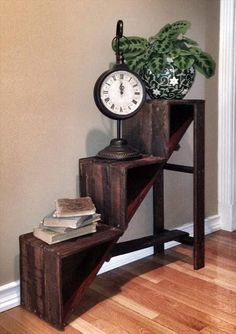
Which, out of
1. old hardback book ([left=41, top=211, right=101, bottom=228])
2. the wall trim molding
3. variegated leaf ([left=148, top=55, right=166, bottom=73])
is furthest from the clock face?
the wall trim molding

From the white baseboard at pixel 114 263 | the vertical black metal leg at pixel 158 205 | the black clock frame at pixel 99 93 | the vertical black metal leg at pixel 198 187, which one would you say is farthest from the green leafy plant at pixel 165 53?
the white baseboard at pixel 114 263

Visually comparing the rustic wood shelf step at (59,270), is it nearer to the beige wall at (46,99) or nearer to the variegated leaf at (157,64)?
the beige wall at (46,99)

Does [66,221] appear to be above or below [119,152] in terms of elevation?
below

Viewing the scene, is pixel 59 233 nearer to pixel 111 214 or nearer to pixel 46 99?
pixel 111 214

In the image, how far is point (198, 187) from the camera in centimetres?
210

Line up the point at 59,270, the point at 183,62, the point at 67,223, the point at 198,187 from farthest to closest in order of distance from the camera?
the point at 198,187 → the point at 183,62 → the point at 67,223 → the point at 59,270

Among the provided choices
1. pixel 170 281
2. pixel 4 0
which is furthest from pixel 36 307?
pixel 4 0

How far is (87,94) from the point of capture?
1982 millimetres

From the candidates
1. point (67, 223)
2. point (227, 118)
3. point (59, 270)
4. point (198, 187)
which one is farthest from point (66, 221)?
point (227, 118)

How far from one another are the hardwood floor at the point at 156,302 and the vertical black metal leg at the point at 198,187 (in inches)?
3.9

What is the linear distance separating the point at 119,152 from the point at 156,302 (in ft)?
2.27

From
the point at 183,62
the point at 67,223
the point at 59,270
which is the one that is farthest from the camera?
the point at 183,62

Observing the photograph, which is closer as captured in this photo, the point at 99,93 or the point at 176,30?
the point at 99,93

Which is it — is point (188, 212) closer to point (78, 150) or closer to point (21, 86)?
point (78, 150)
